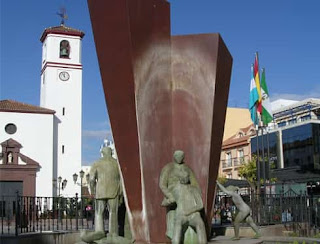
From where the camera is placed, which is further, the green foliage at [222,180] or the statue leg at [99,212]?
the green foliage at [222,180]

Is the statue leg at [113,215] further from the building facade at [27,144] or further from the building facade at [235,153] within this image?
the building facade at [235,153]

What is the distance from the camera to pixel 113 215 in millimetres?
8922

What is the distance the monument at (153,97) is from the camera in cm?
898

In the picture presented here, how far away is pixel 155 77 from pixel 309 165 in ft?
99.6

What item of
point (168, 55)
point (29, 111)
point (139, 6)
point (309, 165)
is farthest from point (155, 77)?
point (29, 111)

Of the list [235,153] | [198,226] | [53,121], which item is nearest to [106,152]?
[198,226]

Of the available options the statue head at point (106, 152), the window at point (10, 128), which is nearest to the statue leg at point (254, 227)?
the statue head at point (106, 152)

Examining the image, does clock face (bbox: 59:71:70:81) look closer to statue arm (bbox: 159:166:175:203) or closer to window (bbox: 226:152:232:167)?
window (bbox: 226:152:232:167)

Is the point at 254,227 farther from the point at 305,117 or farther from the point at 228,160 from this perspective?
the point at 228,160

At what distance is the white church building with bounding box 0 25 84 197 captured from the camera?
42.6 metres

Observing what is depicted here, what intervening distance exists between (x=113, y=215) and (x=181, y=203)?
1.80 metres

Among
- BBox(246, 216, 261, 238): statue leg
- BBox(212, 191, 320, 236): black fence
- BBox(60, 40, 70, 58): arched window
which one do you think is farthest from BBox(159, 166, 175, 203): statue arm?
BBox(60, 40, 70, 58): arched window

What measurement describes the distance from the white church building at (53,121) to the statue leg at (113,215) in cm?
3252

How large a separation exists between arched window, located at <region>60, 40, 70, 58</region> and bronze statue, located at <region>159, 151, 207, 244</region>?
40886 mm
